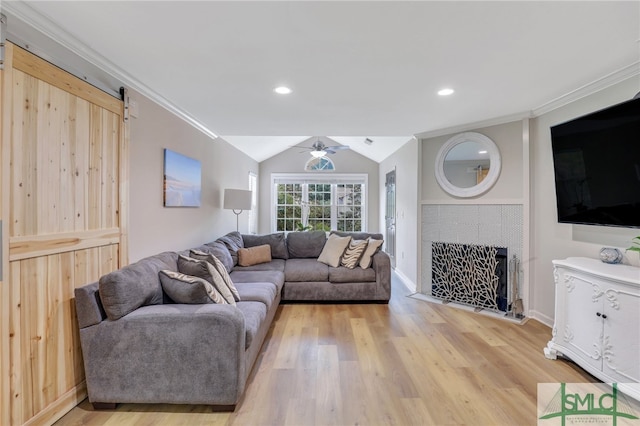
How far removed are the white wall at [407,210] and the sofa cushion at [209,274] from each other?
293cm

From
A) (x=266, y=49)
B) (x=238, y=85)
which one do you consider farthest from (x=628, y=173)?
(x=238, y=85)

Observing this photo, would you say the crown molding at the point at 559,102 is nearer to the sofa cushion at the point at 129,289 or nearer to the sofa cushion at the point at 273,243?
the sofa cushion at the point at 273,243

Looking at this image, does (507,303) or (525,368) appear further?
(507,303)

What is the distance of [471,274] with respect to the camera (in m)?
3.80

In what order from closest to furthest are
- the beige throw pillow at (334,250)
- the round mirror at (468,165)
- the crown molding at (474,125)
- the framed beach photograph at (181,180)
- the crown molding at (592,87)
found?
the crown molding at (592,87) → the framed beach photograph at (181,180) → the crown molding at (474,125) → the round mirror at (468,165) → the beige throw pillow at (334,250)

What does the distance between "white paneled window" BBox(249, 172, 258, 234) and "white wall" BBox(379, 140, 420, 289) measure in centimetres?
324

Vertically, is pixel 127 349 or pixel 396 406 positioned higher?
pixel 127 349

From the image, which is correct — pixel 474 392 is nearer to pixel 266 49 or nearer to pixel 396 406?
pixel 396 406

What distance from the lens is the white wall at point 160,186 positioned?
2.54m

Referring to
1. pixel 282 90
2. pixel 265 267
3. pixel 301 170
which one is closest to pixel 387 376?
pixel 265 267

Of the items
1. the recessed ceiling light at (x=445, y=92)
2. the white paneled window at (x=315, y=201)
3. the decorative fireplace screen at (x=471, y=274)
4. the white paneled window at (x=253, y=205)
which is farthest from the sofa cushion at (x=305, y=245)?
the white paneled window at (x=315, y=201)

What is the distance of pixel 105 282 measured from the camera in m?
1.80

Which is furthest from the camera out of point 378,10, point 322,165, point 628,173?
point 322,165

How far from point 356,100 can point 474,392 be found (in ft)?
8.53
